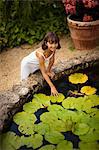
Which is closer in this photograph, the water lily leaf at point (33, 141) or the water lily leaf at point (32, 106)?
the water lily leaf at point (33, 141)

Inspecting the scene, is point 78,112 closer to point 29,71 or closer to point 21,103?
point 21,103

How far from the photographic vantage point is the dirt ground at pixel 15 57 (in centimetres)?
324

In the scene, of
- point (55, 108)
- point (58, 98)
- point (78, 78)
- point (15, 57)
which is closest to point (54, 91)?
point (58, 98)

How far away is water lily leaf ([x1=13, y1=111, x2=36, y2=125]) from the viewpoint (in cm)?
217

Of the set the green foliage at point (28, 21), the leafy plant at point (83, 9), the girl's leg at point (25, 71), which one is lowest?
the green foliage at point (28, 21)

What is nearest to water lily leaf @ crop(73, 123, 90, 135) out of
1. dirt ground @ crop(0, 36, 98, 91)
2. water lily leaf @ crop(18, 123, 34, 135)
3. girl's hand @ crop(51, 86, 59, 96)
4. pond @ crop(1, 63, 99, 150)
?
pond @ crop(1, 63, 99, 150)

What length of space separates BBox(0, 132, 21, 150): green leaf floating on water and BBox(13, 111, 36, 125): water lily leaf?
120 millimetres

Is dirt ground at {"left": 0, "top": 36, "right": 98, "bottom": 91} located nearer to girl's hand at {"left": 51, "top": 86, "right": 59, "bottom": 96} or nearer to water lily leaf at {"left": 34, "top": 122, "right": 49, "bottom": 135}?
girl's hand at {"left": 51, "top": 86, "right": 59, "bottom": 96}

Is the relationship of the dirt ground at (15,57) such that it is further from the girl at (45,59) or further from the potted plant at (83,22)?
the girl at (45,59)

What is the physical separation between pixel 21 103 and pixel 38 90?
0.67 feet

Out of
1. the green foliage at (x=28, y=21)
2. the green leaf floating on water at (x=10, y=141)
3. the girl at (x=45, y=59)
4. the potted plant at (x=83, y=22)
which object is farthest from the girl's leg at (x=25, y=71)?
the green foliage at (x=28, y=21)

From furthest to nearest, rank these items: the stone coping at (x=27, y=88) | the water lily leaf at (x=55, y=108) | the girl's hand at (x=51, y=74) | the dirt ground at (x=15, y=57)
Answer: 1. the dirt ground at (x=15, y=57)
2. the girl's hand at (x=51, y=74)
3. the water lily leaf at (x=55, y=108)
4. the stone coping at (x=27, y=88)

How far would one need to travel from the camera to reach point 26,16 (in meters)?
3.78

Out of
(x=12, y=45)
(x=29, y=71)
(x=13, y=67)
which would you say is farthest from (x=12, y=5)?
(x=29, y=71)
